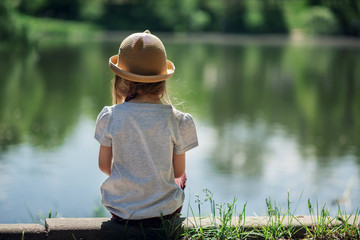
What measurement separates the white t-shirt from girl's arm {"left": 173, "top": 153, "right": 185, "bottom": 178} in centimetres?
6

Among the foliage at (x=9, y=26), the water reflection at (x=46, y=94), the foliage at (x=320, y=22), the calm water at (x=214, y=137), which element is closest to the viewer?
the calm water at (x=214, y=137)

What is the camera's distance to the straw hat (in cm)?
210

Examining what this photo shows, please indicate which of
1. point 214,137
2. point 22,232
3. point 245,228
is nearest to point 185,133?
point 245,228

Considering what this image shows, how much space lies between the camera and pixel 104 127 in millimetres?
2135

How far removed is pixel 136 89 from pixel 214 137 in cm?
925

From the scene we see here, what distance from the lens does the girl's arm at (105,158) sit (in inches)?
85.4

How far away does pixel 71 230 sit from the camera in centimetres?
211

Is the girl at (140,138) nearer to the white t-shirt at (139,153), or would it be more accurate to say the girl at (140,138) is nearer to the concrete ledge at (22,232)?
the white t-shirt at (139,153)

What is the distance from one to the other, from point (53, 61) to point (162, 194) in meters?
22.1

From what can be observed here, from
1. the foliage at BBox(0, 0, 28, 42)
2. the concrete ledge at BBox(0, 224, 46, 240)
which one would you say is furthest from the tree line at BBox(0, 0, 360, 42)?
the concrete ledge at BBox(0, 224, 46, 240)

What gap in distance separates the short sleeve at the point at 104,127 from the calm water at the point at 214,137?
0.34m

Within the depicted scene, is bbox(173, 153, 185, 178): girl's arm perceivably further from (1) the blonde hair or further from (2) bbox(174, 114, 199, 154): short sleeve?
(1) the blonde hair

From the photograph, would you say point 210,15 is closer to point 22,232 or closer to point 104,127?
point 104,127

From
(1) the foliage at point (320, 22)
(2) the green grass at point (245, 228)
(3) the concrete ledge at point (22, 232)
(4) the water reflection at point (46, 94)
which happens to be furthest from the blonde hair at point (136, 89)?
(1) the foliage at point (320, 22)
